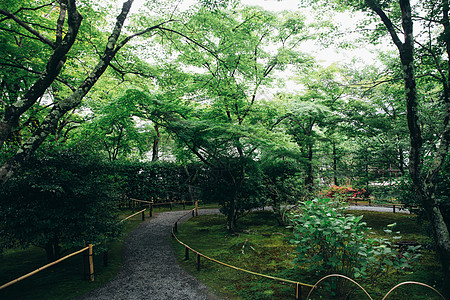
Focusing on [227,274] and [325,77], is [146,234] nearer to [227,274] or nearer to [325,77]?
[227,274]

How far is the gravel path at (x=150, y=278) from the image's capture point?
476 centimetres

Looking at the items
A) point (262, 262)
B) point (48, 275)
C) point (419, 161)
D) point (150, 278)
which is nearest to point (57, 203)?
point (48, 275)

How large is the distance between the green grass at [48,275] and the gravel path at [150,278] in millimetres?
317

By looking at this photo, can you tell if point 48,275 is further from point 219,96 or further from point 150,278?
point 219,96

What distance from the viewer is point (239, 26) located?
→ 852 cm

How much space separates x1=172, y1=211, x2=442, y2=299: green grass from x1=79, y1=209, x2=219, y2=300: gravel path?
0.34 metres

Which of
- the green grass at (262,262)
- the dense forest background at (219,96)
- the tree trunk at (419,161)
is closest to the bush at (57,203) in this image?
the dense forest background at (219,96)

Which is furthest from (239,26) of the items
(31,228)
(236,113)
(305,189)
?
(31,228)

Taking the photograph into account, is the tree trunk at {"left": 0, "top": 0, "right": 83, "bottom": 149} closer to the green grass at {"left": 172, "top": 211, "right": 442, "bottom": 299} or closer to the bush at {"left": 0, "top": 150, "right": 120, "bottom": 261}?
the bush at {"left": 0, "top": 150, "right": 120, "bottom": 261}

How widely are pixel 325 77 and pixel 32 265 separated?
47.9 ft

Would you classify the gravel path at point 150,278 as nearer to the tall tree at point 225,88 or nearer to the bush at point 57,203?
the bush at point 57,203

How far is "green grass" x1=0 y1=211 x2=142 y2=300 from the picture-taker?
15.4ft

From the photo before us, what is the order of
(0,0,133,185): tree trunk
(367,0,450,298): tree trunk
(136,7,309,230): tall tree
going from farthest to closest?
(136,7,309,230): tall tree < (367,0,450,298): tree trunk < (0,0,133,185): tree trunk

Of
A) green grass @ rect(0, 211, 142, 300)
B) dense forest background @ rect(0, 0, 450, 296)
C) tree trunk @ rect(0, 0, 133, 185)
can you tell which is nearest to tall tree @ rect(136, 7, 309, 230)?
dense forest background @ rect(0, 0, 450, 296)
